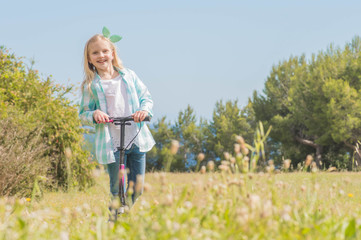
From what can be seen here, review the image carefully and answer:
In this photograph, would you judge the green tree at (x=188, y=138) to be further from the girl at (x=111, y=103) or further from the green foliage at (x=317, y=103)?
the girl at (x=111, y=103)

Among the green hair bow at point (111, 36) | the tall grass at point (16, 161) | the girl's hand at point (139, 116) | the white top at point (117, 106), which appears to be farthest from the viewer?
the tall grass at point (16, 161)

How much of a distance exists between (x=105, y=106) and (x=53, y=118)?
18.1 ft

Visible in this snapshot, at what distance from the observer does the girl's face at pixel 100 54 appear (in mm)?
4359

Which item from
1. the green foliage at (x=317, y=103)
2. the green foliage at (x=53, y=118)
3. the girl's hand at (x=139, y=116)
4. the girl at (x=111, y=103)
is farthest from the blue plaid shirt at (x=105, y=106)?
the green foliage at (x=317, y=103)

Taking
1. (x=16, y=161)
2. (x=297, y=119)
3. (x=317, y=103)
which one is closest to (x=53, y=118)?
(x=16, y=161)

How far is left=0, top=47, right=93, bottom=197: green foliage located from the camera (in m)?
9.30

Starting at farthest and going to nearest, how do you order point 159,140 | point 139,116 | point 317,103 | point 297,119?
point 159,140 < point 297,119 < point 317,103 < point 139,116

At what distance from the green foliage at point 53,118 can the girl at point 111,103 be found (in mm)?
4848

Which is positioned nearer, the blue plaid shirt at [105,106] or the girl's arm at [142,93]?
the blue plaid shirt at [105,106]

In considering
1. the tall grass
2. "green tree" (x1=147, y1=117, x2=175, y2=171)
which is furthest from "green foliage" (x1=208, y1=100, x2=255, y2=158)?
the tall grass

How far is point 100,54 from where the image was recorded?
14.2ft

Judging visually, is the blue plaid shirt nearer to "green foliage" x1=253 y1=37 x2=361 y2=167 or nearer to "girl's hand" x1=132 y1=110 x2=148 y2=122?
"girl's hand" x1=132 y1=110 x2=148 y2=122

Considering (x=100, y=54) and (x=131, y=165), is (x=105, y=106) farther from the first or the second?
(x=131, y=165)

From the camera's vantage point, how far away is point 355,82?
25.4 metres
